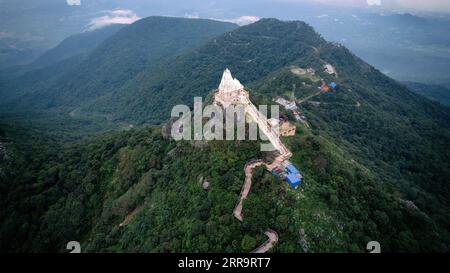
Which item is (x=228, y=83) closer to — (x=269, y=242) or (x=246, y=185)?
(x=246, y=185)

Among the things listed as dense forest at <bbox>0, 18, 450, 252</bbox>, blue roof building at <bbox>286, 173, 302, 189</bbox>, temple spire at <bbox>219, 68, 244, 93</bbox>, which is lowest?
dense forest at <bbox>0, 18, 450, 252</bbox>

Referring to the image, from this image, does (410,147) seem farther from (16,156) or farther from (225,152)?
(16,156)

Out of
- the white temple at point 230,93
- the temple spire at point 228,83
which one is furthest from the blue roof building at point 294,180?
the temple spire at point 228,83

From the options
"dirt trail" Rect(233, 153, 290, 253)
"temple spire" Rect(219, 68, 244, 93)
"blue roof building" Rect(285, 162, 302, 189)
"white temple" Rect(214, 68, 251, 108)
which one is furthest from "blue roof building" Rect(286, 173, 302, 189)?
"temple spire" Rect(219, 68, 244, 93)

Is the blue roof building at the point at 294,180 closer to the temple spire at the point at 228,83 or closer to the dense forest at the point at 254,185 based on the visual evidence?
the dense forest at the point at 254,185

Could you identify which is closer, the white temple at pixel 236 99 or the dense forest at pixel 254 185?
the dense forest at pixel 254 185

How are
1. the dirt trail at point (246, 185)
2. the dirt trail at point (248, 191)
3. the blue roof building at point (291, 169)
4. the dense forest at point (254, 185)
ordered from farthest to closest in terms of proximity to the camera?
the blue roof building at point (291, 169) < the dirt trail at point (246, 185) < the dense forest at point (254, 185) < the dirt trail at point (248, 191)

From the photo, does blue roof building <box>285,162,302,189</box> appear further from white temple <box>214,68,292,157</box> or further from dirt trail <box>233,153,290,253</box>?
white temple <box>214,68,292,157</box>

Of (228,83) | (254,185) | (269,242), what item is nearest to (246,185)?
(254,185)
